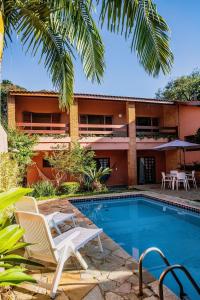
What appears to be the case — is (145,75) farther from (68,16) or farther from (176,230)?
(176,230)

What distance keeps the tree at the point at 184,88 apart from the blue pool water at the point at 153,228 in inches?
787

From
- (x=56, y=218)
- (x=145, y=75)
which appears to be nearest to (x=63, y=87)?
(x=145, y=75)

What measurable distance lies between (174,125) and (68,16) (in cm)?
1533

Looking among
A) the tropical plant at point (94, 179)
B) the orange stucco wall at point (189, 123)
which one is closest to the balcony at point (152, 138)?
the orange stucco wall at point (189, 123)

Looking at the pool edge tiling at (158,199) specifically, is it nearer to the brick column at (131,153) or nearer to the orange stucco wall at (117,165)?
the brick column at (131,153)

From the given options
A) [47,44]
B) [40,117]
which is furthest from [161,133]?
[47,44]

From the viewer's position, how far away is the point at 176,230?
7855mm

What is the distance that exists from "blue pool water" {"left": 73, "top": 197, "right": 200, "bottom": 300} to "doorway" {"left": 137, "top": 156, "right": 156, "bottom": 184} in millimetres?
5501

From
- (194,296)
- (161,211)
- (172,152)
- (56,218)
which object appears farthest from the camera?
(172,152)

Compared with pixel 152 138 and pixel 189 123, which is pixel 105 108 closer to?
pixel 152 138

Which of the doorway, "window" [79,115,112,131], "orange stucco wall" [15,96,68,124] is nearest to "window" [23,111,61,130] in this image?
"orange stucco wall" [15,96,68,124]

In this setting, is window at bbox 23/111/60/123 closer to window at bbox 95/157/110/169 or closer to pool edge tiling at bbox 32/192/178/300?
window at bbox 95/157/110/169

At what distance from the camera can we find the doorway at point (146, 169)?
717 inches

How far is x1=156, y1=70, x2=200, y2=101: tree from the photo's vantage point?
28.0 metres
